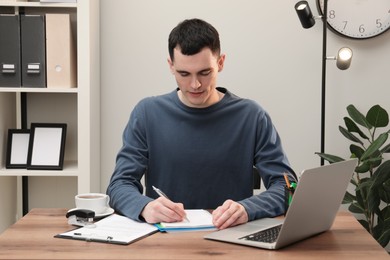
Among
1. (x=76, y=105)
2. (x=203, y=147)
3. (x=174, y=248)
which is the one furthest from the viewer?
(x=76, y=105)

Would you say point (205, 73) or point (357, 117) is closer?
point (205, 73)

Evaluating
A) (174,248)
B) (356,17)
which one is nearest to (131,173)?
(174,248)

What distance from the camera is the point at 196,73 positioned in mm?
2094

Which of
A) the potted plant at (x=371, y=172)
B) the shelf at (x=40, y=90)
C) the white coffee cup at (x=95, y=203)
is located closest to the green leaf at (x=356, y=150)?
the potted plant at (x=371, y=172)

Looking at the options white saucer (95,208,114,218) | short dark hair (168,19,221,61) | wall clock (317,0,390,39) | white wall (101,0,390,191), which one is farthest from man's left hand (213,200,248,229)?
wall clock (317,0,390,39)

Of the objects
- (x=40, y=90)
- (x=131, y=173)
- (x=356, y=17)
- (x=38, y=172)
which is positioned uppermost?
(x=356, y=17)

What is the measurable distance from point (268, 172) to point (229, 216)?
0.46m

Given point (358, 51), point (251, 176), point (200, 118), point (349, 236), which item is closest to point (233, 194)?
point (251, 176)

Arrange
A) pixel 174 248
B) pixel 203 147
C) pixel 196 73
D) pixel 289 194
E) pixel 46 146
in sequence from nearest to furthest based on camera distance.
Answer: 1. pixel 174 248
2. pixel 289 194
3. pixel 196 73
4. pixel 203 147
5. pixel 46 146

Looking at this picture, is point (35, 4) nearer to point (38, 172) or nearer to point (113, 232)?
point (38, 172)

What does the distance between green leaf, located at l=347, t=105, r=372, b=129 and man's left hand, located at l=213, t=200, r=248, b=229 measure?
1.73 meters

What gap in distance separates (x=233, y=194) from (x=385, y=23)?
1730 mm

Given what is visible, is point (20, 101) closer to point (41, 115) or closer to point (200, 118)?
point (41, 115)

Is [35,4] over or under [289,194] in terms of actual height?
over
